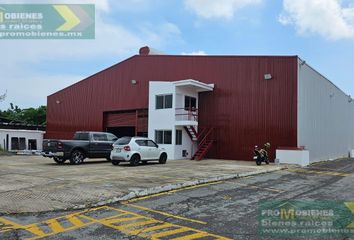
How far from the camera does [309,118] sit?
27.9 m

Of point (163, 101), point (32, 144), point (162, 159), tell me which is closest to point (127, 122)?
point (163, 101)

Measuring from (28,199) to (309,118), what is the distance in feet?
75.2

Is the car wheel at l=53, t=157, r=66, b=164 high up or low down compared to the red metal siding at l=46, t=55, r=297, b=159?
down

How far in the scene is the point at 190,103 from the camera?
2917 centimetres

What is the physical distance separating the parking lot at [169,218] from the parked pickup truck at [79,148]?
1126 centimetres

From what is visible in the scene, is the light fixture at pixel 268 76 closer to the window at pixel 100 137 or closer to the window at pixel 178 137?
the window at pixel 178 137

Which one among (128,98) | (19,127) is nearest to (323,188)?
(128,98)

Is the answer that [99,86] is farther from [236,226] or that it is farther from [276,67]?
[236,226]

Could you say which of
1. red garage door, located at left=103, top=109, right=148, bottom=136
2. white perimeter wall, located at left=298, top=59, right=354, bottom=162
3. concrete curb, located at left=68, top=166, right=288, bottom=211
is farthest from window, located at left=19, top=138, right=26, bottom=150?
concrete curb, located at left=68, top=166, right=288, bottom=211

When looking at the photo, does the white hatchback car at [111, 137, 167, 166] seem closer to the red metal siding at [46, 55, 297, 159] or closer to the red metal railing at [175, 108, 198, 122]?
the red metal railing at [175, 108, 198, 122]

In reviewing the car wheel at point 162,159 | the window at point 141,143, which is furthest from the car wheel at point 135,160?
the car wheel at point 162,159

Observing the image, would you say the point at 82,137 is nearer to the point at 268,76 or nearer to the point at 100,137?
the point at 100,137

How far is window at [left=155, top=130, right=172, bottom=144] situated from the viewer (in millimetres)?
27991

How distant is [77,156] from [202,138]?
35.0 feet
